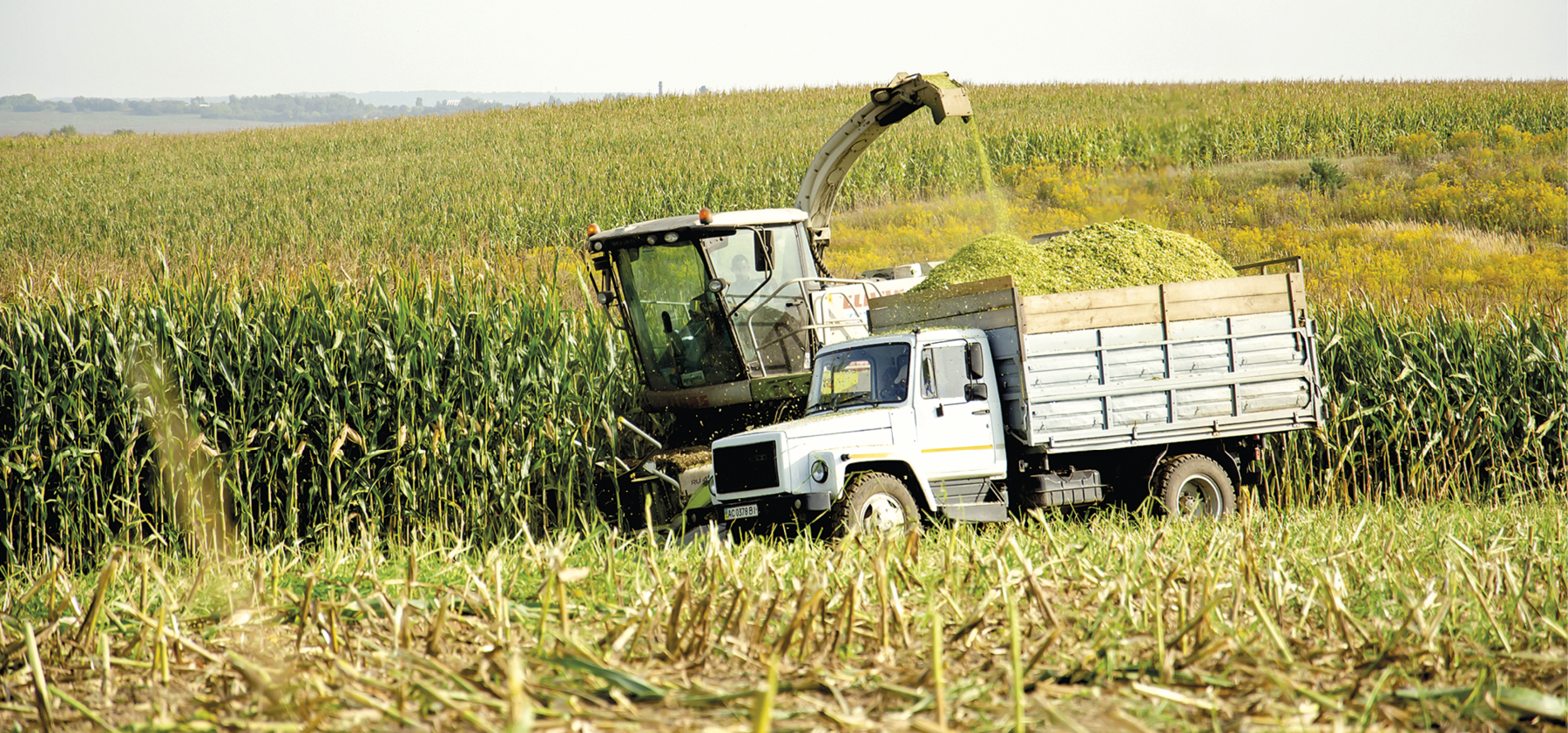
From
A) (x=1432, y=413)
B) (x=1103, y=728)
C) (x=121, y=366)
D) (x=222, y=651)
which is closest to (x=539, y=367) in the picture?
(x=121, y=366)

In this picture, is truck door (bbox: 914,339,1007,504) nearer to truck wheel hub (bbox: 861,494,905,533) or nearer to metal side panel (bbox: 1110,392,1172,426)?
truck wheel hub (bbox: 861,494,905,533)

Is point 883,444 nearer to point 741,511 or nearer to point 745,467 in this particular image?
point 745,467

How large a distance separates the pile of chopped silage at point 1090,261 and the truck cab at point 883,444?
106cm

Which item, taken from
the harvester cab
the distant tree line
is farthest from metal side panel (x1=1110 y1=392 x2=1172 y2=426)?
the distant tree line

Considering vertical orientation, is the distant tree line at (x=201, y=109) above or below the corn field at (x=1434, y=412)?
above

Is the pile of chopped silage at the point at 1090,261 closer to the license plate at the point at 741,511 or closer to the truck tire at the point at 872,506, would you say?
the truck tire at the point at 872,506

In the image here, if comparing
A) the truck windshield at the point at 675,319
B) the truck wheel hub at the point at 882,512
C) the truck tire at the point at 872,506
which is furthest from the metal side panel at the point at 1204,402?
the truck windshield at the point at 675,319

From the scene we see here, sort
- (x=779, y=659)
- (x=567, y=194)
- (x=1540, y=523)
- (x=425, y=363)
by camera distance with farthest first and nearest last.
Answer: (x=567, y=194), (x=425, y=363), (x=1540, y=523), (x=779, y=659)

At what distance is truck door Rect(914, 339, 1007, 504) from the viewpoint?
26.8 feet

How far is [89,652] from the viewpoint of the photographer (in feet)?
9.61

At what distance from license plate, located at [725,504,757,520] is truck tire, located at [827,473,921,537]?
576mm

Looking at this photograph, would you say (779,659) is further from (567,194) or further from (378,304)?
(567,194)

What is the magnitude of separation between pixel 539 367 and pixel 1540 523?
275 inches

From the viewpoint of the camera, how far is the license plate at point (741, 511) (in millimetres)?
7824
